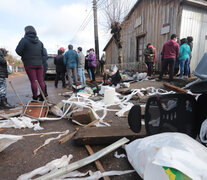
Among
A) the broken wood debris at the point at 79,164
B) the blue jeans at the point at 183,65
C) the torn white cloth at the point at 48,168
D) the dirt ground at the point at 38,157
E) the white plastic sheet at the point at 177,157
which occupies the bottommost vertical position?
the dirt ground at the point at 38,157

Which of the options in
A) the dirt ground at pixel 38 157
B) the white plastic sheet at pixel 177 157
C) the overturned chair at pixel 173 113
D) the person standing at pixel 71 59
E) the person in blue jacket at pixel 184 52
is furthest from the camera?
the person standing at pixel 71 59

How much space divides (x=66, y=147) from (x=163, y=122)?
1415 millimetres

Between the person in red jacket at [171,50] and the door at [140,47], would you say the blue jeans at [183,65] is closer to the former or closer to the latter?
the person in red jacket at [171,50]

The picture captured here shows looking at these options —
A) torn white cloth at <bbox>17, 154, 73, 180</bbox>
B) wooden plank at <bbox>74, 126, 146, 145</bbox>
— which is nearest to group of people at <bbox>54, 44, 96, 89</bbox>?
wooden plank at <bbox>74, 126, 146, 145</bbox>

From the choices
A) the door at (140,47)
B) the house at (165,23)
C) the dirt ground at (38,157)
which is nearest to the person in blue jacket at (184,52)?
the house at (165,23)

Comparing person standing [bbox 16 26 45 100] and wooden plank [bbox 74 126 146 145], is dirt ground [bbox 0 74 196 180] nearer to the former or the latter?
wooden plank [bbox 74 126 146 145]

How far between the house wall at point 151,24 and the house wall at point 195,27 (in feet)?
1.04

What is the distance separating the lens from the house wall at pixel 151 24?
23.6 feet

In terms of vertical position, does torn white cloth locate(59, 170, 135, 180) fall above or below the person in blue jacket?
below

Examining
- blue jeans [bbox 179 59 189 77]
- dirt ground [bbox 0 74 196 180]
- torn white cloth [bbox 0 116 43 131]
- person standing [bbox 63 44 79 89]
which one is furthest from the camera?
person standing [bbox 63 44 79 89]

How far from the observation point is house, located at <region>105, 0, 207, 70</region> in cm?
682

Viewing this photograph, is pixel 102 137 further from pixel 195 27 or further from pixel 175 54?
pixel 195 27

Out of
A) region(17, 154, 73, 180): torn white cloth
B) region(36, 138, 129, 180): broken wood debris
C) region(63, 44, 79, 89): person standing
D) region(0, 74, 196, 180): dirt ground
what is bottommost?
region(0, 74, 196, 180): dirt ground

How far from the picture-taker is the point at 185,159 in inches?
29.9
